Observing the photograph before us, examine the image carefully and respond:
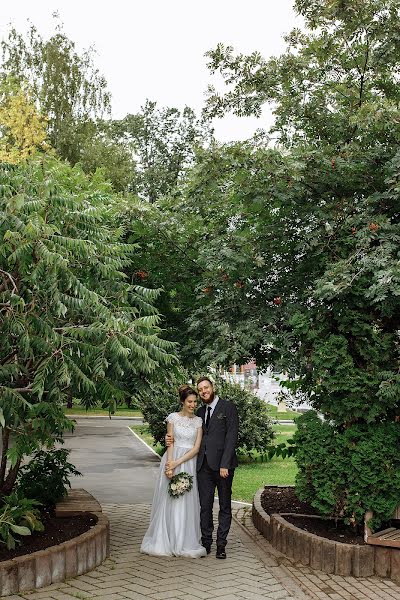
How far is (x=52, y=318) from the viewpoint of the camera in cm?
657

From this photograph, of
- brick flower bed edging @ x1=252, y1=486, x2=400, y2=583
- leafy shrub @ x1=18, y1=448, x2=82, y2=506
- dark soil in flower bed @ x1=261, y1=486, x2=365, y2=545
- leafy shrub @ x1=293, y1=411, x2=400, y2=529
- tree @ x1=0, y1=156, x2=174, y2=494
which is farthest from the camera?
leafy shrub @ x1=18, y1=448, x2=82, y2=506

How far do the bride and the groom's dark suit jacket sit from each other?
0.42 feet

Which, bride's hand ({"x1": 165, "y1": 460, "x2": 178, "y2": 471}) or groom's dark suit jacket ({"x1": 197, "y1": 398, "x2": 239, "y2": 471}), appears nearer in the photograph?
groom's dark suit jacket ({"x1": 197, "y1": 398, "x2": 239, "y2": 471})

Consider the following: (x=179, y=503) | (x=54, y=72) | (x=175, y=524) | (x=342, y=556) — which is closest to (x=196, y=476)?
(x=179, y=503)

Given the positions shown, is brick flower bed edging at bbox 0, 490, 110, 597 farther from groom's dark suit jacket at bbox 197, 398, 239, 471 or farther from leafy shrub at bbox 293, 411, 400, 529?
leafy shrub at bbox 293, 411, 400, 529

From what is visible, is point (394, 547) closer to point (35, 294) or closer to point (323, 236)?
point (323, 236)

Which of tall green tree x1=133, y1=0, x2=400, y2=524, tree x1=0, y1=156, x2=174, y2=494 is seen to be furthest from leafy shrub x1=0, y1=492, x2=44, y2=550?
tall green tree x1=133, y1=0, x2=400, y2=524

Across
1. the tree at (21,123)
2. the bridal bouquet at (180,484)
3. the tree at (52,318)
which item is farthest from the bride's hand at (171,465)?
the tree at (21,123)

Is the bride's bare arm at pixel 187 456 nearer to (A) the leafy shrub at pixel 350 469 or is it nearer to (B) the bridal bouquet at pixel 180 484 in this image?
(B) the bridal bouquet at pixel 180 484

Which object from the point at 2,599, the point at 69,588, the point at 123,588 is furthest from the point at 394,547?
the point at 2,599

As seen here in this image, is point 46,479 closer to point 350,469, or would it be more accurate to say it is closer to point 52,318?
point 52,318

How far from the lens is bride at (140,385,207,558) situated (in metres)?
8.53

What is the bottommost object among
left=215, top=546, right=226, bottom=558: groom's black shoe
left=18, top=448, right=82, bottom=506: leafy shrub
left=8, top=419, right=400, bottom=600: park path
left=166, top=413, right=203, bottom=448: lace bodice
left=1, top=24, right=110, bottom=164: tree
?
left=8, top=419, right=400, bottom=600: park path

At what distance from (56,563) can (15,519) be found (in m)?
0.93
